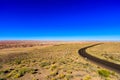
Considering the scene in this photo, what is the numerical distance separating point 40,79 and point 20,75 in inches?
103

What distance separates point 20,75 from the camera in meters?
14.3

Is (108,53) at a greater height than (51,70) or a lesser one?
lesser

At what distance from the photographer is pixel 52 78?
13062 mm

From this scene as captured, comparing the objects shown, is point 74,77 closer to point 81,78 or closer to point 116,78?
point 81,78

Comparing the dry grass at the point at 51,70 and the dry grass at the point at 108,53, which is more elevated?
the dry grass at the point at 51,70

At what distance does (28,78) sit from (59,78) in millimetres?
3032

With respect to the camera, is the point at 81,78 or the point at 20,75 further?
the point at 20,75

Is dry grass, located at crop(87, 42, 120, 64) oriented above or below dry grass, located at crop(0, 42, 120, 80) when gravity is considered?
below

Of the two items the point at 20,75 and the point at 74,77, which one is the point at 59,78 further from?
the point at 20,75

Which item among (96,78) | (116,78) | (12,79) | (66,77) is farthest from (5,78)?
(116,78)

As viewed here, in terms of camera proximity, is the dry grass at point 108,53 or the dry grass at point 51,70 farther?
the dry grass at point 108,53

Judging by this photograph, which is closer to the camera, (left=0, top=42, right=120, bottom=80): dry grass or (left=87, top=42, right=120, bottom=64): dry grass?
(left=0, top=42, right=120, bottom=80): dry grass

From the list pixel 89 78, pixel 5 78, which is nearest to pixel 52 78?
pixel 89 78

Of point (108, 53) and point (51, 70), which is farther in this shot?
point (108, 53)
